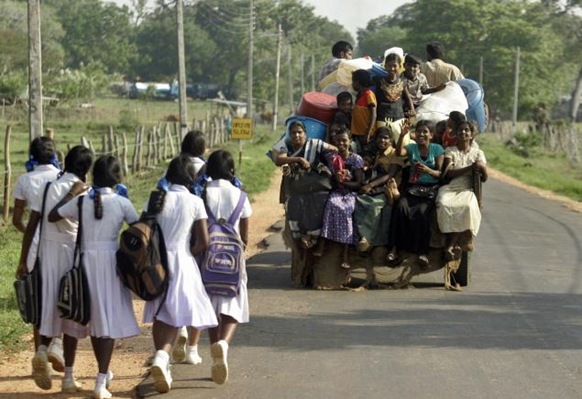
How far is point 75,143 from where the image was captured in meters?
42.9

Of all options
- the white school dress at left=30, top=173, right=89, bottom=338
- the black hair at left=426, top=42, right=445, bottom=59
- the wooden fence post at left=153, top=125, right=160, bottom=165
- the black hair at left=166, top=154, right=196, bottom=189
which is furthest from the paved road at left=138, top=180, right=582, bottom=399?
the wooden fence post at left=153, top=125, right=160, bottom=165

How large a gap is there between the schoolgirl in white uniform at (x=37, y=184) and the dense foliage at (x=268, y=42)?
166 ft

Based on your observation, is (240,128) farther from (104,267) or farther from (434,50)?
(104,267)

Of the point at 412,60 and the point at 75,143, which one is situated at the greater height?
the point at 412,60

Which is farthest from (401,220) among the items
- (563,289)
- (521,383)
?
(521,383)

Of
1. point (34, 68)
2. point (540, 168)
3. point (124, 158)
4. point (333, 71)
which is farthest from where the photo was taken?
point (540, 168)

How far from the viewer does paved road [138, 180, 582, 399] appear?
788cm

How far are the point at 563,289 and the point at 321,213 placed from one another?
110 inches

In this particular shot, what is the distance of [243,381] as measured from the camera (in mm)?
8062

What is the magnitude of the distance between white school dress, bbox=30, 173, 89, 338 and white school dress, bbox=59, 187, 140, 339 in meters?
0.26

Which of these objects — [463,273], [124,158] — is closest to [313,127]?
[463,273]

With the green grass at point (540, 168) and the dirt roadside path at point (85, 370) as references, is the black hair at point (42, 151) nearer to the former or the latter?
the dirt roadside path at point (85, 370)

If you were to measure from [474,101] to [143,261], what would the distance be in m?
7.56

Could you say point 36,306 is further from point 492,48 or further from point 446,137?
point 492,48
